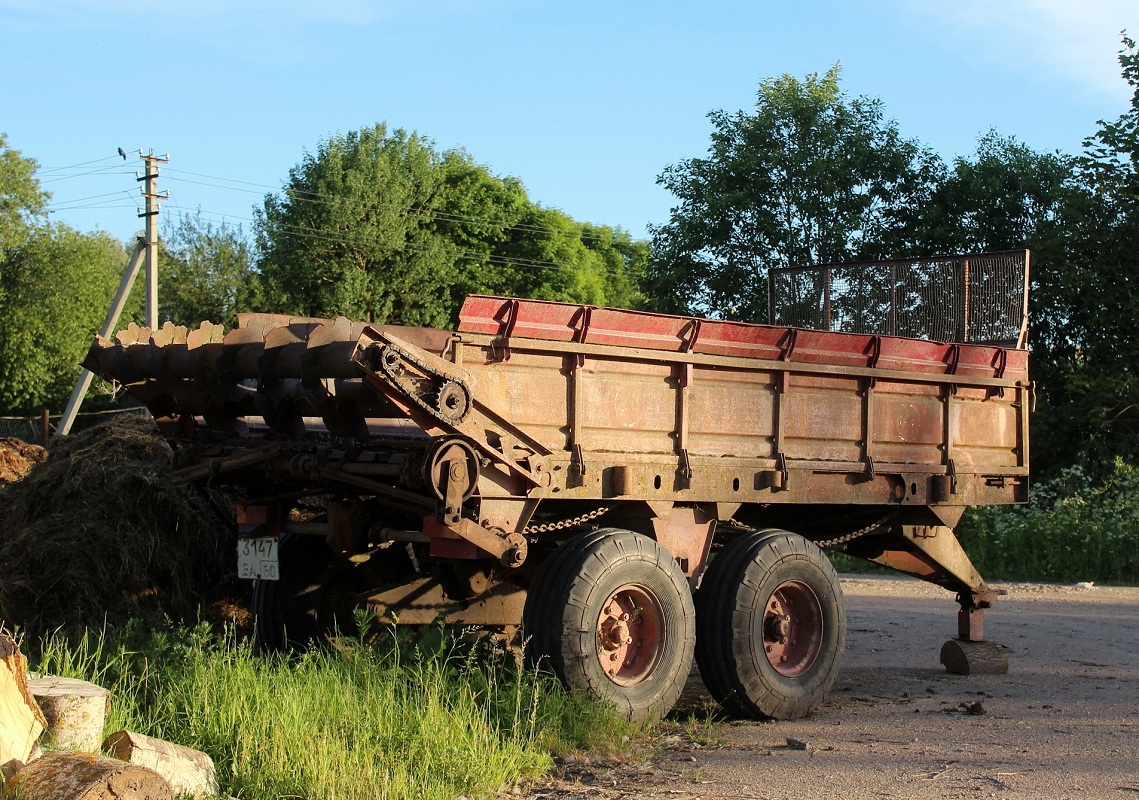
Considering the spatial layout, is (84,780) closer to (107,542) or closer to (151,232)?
(107,542)

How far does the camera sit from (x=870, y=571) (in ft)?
58.7

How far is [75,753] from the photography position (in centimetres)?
455

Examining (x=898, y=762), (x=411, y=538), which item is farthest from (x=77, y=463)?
(x=898, y=762)

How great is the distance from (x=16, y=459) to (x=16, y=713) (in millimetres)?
8530

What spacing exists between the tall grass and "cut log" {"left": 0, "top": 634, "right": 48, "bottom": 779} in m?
0.63

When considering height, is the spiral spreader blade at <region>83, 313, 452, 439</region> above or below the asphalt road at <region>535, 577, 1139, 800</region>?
above

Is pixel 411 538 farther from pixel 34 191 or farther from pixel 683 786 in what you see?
pixel 34 191

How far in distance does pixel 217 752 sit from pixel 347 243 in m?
39.2

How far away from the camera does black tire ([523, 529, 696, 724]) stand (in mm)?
6422

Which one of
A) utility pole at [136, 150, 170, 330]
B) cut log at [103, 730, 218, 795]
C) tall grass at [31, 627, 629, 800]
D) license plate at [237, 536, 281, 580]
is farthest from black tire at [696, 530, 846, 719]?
utility pole at [136, 150, 170, 330]

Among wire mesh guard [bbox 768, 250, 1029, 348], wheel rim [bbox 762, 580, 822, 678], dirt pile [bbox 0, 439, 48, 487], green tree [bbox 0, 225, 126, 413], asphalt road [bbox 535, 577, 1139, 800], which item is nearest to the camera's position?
asphalt road [bbox 535, 577, 1139, 800]

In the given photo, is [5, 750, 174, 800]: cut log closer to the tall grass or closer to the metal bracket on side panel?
the tall grass

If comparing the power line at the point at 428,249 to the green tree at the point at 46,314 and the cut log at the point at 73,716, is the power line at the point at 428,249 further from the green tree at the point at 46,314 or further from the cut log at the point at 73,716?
the cut log at the point at 73,716

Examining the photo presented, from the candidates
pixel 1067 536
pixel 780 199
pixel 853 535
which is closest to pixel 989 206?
pixel 780 199
